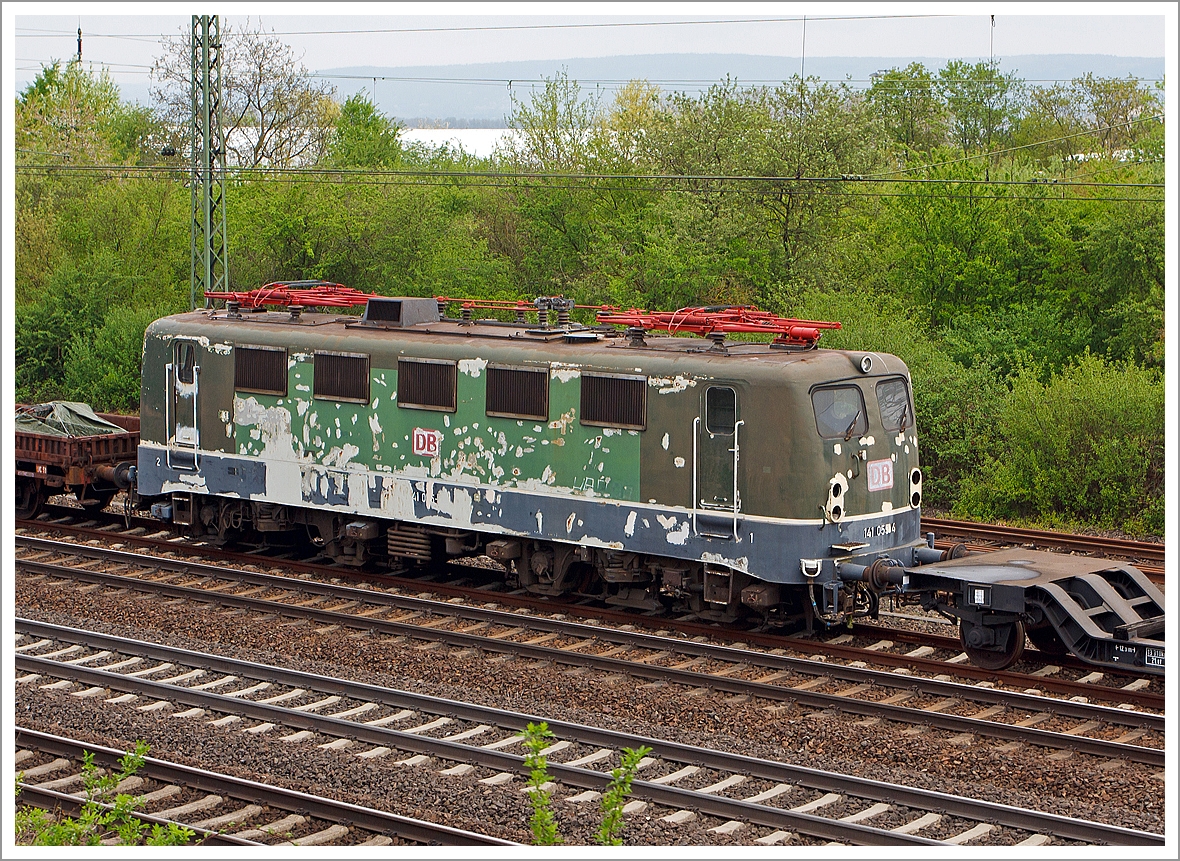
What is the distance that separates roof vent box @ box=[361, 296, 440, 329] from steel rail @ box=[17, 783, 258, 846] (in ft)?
27.3

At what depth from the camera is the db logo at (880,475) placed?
15086 mm

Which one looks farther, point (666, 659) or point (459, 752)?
point (666, 659)

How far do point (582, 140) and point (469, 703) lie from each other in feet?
100

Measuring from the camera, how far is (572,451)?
15.9 metres

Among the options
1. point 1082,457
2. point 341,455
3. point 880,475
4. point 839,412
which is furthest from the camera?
point 1082,457

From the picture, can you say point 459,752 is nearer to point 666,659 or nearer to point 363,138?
point 666,659

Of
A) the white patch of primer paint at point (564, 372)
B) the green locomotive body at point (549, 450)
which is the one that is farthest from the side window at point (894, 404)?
the white patch of primer paint at point (564, 372)

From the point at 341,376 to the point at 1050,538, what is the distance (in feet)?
34.2

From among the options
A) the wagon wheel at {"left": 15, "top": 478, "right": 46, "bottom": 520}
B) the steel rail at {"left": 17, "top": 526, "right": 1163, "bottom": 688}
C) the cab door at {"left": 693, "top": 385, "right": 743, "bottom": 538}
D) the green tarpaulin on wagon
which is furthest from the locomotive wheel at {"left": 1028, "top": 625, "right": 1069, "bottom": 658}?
the wagon wheel at {"left": 15, "top": 478, "right": 46, "bottom": 520}

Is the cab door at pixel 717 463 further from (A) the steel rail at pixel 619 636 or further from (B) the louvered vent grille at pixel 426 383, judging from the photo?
(B) the louvered vent grille at pixel 426 383

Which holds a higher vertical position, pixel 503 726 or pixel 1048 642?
pixel 1048 642

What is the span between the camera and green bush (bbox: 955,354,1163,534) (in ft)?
75.8

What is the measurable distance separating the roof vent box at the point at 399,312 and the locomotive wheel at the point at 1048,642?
8516 mm

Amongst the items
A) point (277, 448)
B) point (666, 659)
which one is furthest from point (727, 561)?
point (277, 448)
